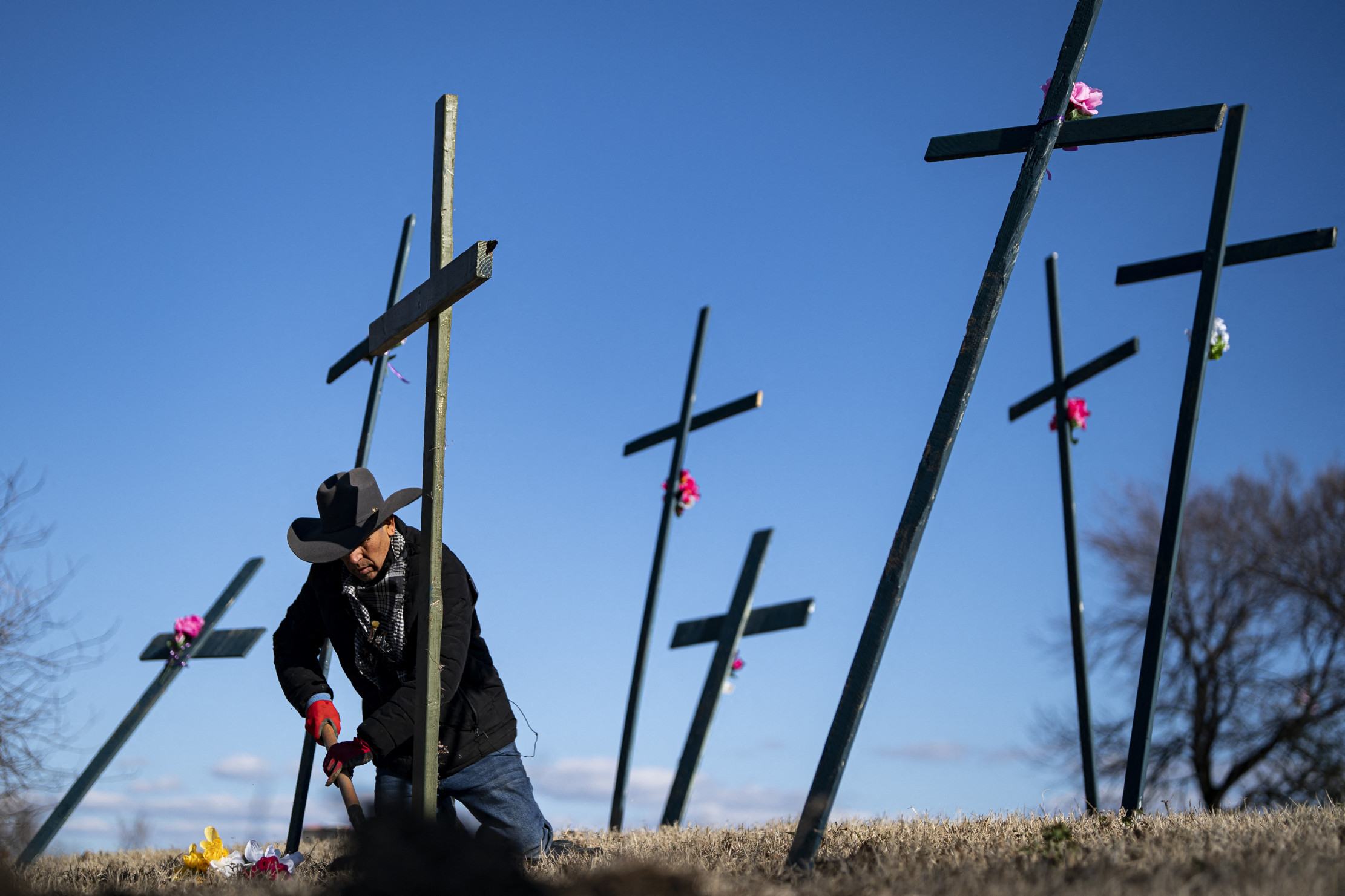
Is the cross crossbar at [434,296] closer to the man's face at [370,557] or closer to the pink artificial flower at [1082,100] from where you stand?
the man's face at [370,557]

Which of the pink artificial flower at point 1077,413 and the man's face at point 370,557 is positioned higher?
the pink artificial flower at point 1077,413

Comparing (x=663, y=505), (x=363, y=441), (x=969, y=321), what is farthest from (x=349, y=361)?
(x=969, y=321)

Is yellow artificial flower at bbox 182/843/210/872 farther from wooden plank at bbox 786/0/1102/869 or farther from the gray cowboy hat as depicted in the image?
wooden plank at bbox 786/0/1102/869

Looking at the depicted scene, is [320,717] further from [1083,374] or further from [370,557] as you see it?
[1083,374]

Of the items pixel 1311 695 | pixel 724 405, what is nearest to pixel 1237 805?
pixel 724 405

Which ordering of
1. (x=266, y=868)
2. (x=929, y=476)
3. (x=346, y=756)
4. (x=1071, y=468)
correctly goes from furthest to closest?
(x=1071, y=468) → (x=266, y=868) → (x=346, y=756) → (x=929, y=476)

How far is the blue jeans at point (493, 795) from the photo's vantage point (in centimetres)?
548

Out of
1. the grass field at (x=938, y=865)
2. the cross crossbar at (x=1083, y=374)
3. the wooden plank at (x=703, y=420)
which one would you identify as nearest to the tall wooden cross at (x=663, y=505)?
the wooden plank at (x=703, y=420)

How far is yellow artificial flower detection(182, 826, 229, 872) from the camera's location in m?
5.80

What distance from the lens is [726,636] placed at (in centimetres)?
936

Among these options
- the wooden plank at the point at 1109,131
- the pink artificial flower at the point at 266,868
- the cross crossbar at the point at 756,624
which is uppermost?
the wooden plank at the point at 1109,131

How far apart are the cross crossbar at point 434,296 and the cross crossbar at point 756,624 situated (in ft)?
14.3

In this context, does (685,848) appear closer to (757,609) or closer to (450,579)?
(450,579)

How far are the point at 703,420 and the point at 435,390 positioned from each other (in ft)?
16.9
